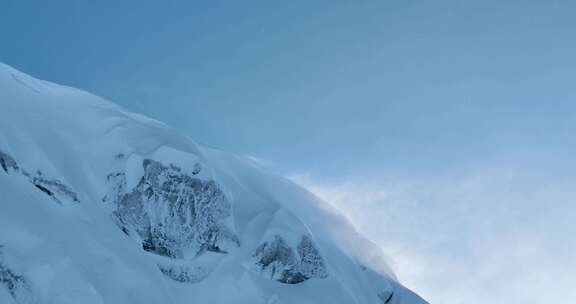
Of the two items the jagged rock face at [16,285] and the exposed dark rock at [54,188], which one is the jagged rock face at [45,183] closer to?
the exposed dark rock at [54,188]

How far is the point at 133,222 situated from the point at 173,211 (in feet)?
10.6

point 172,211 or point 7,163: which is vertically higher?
point 172,211

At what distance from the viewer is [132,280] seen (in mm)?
31016

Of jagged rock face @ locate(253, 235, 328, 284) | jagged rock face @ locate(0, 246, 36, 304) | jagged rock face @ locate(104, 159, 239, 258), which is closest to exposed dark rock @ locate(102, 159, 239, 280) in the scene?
jagged rock face @ locate(104, 159, 239, 258)

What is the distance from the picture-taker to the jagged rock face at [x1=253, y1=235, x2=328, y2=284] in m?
43.0

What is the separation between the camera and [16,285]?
25.2 m

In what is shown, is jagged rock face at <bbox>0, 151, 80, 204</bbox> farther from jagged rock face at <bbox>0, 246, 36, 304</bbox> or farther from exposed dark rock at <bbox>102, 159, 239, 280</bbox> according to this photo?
jagged rock face at <bbox>0, 246, 36, 304</bbox>

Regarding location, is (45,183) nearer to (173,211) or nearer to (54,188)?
(54,188)

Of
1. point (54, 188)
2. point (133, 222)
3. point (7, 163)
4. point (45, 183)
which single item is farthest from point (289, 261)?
point (7, 163)

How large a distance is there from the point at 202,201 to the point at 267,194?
33.3ft

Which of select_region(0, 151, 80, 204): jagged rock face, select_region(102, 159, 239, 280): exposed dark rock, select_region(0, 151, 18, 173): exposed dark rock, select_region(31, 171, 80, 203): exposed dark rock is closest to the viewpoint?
select_region(0, 151, 18, 173): exposed dark rock

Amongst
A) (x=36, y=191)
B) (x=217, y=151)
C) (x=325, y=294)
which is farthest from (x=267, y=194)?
Answer: (x=36, y=191)

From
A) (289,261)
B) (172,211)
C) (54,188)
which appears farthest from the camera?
(289,261)

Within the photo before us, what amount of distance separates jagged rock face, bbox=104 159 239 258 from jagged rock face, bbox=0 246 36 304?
1287cm
